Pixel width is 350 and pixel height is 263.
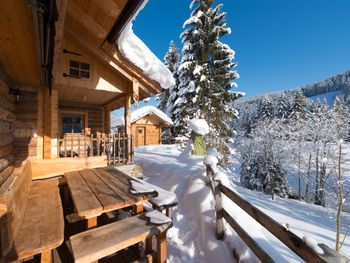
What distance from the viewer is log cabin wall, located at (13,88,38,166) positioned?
17.8 feet

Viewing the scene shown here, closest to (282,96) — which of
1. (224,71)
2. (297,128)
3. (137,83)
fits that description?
(297,128)

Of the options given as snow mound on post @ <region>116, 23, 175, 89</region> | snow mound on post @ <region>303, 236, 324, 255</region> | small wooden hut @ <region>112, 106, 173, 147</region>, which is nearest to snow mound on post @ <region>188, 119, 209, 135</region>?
snow mound on post @ <region>116, 23, 175, 89</region>

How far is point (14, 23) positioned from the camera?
2.56m

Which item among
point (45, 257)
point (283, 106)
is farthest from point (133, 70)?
point (283, 106)

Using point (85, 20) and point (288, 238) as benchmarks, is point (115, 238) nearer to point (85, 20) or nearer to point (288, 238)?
point (288, 238)

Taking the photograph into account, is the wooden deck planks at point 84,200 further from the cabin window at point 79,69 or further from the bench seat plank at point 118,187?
the cabin window at point 79,69

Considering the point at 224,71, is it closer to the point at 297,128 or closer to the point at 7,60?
the point at 297,128

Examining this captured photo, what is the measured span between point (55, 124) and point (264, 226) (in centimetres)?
584

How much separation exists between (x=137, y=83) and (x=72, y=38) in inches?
89.3

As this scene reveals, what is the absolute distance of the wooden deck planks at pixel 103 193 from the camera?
99.8 inches

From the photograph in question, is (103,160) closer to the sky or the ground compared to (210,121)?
closer to the ground

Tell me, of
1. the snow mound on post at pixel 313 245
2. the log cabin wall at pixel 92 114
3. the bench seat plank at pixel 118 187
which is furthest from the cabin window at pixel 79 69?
the snow mound on post at pixel 313 245

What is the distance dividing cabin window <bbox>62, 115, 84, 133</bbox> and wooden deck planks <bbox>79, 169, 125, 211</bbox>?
5.64 metres

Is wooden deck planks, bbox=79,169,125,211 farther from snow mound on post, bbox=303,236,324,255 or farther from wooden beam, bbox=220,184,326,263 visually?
snow mound on post, bbox=303,236,324,255
